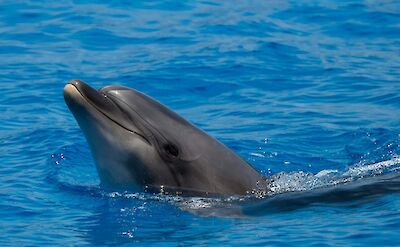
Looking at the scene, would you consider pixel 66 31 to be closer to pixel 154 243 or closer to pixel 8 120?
pixel 8 120

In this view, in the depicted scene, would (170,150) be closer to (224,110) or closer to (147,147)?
(147,147)

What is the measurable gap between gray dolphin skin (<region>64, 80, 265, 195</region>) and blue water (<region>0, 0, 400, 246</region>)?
0.19 metres

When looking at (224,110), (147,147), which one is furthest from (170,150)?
(224,110)

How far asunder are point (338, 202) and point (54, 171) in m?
3.58

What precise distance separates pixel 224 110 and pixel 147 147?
5.31 metres

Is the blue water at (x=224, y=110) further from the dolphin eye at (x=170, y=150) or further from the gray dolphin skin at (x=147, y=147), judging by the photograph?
the dolphin eye at (x=170, y=150)

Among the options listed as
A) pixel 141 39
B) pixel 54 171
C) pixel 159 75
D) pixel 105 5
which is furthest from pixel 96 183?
pixel 105 5

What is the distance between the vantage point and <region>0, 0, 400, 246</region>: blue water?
899 cm

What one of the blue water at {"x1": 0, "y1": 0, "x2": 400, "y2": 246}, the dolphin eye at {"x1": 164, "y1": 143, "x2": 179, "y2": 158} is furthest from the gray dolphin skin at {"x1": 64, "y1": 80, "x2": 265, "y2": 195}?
the blue water at {"x1": 0, "y1": 0, "x2": 400, "y2": 246}

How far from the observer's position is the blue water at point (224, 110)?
29.5ft

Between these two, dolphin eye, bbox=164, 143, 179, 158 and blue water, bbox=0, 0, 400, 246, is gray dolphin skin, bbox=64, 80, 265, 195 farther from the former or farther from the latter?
blue water, bbox=0, 0, 400, 246

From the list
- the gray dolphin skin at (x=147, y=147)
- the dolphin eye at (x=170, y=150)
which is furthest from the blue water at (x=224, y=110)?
the dolphin eye at (x=170, y=150)

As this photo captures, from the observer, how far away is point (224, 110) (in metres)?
14.4

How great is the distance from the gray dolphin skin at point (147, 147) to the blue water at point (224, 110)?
0.62 ft
